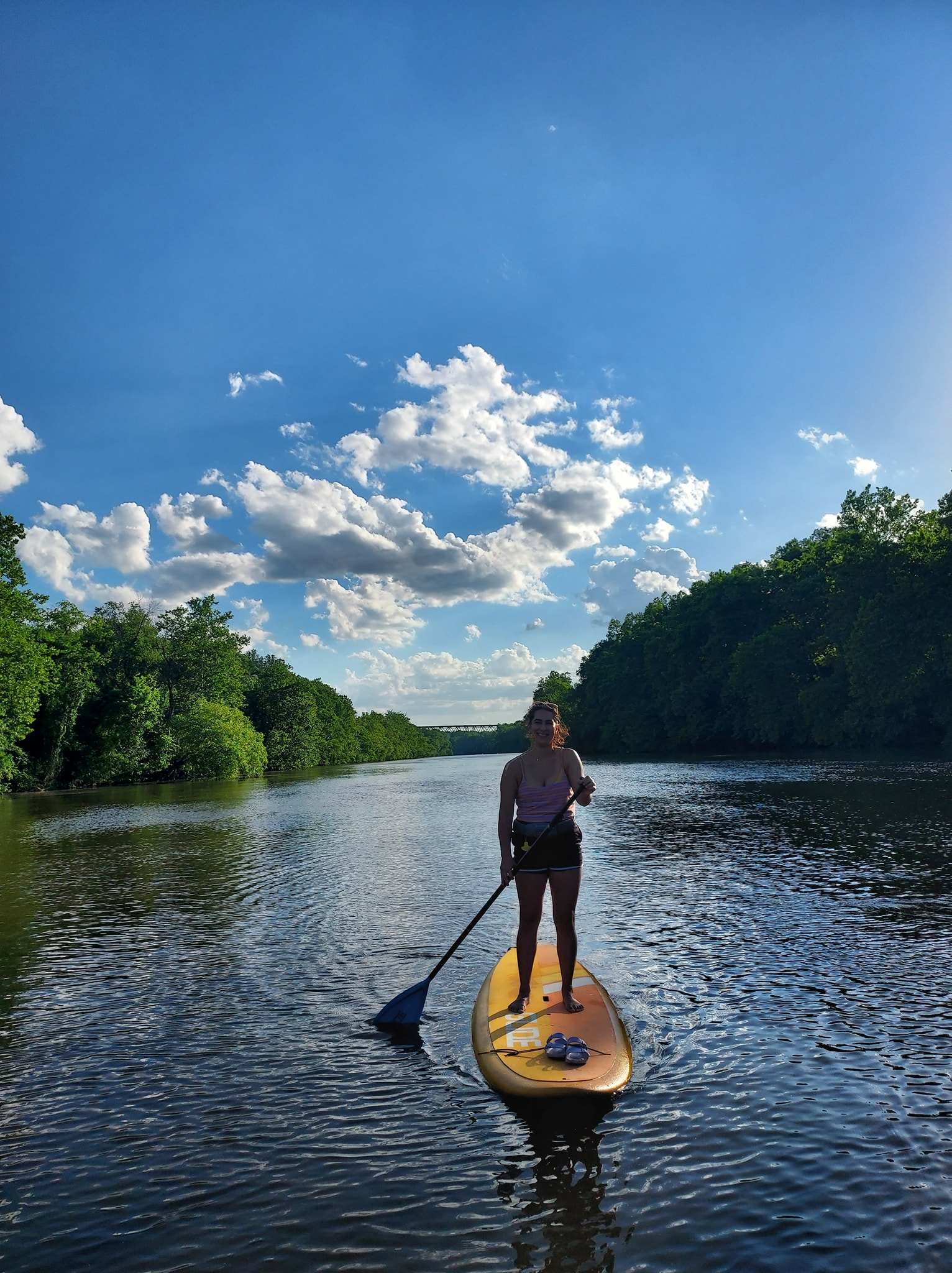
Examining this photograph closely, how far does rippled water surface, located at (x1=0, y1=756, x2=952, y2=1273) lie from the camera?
4.52 metres

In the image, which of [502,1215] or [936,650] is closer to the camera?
[502,1215]

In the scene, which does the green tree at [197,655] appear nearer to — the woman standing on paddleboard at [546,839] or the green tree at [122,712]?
the green tree at [122,712]

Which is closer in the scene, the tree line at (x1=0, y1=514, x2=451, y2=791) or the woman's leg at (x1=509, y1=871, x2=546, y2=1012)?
the woman's leg at (x1=509, y1=871, x2=546, y2=1012)

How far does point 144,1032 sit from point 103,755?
69.3 m

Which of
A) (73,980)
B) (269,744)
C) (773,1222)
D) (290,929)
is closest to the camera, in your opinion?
(773,1222)

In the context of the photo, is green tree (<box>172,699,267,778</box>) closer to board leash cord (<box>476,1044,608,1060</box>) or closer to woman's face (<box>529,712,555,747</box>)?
woman's face (<box>529,712,555,747</box>)

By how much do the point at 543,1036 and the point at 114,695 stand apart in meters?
73.8

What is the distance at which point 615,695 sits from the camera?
11319cm

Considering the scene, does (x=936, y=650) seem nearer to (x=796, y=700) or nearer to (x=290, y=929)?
(x=796, y=700)

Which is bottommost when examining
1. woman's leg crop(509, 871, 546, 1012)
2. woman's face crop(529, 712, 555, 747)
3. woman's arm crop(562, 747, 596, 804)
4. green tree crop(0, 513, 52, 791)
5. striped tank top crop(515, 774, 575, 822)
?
woman's leg crop(509, 871, 546, 1012)

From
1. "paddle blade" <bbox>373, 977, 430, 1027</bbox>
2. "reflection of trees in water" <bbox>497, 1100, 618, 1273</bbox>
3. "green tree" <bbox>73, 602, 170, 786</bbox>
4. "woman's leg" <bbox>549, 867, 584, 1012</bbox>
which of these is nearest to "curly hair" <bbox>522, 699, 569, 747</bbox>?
"woman's leg" <bbox>549, 867, 584, 1012</bbox>

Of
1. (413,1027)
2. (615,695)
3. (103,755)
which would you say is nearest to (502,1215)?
(413,1027)

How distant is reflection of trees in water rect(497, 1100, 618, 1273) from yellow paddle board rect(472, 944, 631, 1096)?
0.17 m

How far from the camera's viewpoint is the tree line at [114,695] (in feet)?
174
